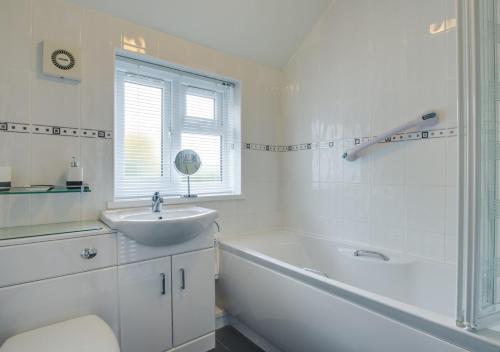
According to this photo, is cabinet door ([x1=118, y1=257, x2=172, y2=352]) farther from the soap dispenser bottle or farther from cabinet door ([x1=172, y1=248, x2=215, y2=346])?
the soap dispenser bottle

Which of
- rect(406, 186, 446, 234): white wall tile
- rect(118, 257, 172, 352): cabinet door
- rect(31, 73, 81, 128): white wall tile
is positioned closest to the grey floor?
rect(118, 257, 172, 352): cabinet door

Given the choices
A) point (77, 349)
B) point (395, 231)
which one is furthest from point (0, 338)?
point (395, 231)

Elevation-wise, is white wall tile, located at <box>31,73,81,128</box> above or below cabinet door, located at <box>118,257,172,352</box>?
above

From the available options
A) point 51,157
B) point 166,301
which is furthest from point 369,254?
point 51,157

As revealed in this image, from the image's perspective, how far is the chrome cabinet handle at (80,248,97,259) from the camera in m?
1.36

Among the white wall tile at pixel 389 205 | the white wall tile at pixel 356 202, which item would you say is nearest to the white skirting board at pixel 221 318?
the white wall tile at pixel 356 202

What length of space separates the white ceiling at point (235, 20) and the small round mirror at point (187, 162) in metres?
0.87

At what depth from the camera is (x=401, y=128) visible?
1761 mm

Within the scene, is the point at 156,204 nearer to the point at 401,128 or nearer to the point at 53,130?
the point at 53,130

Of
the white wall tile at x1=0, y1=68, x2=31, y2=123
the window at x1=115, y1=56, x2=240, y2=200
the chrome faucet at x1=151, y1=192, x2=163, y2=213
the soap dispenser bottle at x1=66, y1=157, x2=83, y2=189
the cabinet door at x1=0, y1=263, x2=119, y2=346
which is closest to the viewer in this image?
the cabinet door at x1=0, y1=263, x2=119, y2=346

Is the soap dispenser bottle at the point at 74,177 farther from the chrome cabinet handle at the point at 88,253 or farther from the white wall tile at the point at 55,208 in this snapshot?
the chrome cabinet handle at the point at 88,253

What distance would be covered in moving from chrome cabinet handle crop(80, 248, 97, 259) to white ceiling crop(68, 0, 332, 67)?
4.73ft

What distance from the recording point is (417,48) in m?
1.75

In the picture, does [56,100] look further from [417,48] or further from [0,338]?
[417,48]
